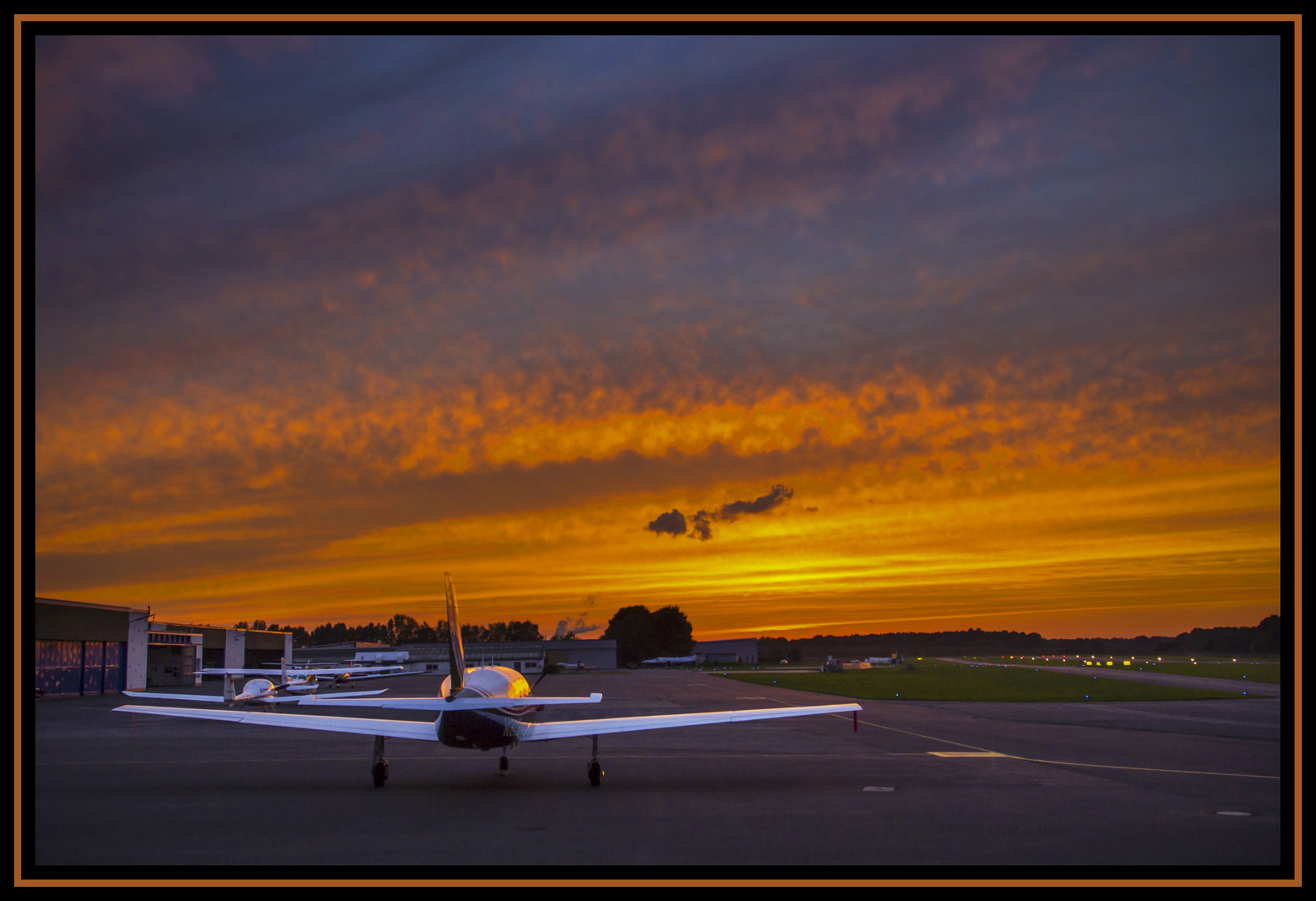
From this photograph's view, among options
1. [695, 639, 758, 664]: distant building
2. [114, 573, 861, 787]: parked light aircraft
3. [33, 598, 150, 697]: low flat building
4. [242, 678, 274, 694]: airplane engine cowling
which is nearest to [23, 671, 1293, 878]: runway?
[114, 573, 861, 787]: parked light aircraft

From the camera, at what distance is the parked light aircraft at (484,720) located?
18.0 metres

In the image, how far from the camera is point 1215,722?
3600 cm

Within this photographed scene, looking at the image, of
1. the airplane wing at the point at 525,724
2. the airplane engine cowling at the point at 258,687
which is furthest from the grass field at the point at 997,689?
the airplane wing at the point at 525,724

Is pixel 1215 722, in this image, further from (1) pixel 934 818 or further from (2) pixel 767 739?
(1) pixel 934 818

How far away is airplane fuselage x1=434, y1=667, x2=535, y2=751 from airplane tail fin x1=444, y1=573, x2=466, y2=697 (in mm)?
1837

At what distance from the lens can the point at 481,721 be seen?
58.6 ft

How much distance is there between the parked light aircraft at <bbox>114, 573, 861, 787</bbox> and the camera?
17953mm

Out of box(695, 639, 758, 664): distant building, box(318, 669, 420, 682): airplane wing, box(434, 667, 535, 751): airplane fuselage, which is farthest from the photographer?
box(695, 639, 758, 664): distant building

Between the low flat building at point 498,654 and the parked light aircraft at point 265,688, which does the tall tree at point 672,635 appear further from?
the parked light aircraft at point 265,688

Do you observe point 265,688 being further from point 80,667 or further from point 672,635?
point 672,635

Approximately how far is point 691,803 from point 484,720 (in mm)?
4329

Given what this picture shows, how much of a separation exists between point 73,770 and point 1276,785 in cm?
2714

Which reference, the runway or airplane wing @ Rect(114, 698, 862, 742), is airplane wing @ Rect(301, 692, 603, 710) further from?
the runway

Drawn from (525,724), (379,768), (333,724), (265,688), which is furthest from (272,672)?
(525,724)
